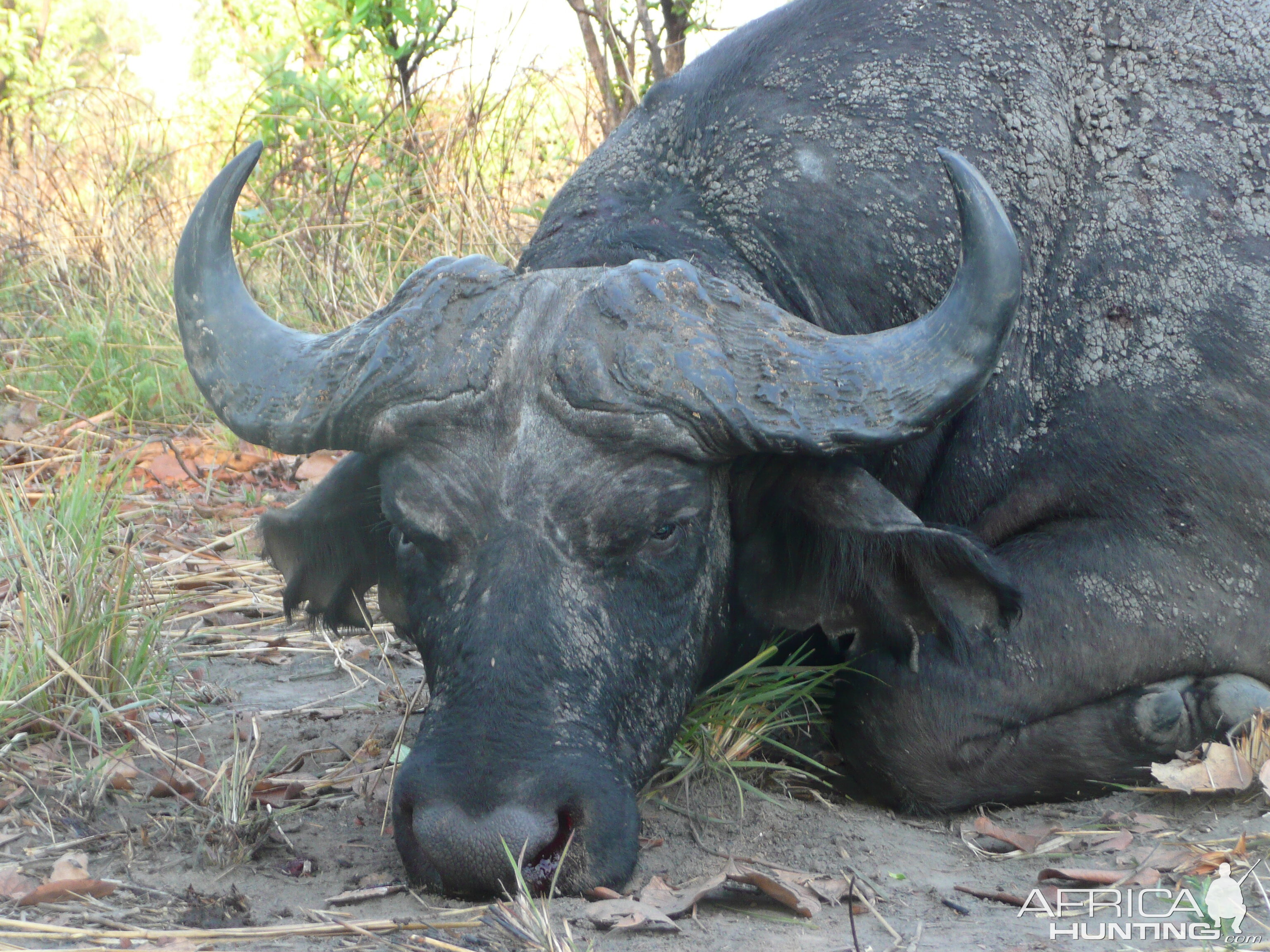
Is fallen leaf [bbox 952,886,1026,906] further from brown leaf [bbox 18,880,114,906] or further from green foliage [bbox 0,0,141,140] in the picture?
green foliage [bbox 0,0,141,140]

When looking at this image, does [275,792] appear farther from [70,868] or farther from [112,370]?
[112,370]

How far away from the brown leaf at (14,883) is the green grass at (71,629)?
2.09 ft

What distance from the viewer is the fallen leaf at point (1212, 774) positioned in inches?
110

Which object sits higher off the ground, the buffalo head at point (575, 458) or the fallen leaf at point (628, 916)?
the buffalo head at point (575, 458)

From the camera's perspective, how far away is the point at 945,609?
2.91 meters

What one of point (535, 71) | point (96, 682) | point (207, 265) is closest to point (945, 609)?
point (207, 265)

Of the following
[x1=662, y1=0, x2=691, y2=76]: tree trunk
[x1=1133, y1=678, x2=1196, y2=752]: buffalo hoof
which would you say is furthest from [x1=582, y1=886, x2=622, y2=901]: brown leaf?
[x1=662, y1=0, x2=691, y2=76]: tree trunk

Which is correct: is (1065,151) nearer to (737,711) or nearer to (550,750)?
(737,711)

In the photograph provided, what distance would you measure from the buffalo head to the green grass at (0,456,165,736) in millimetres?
800

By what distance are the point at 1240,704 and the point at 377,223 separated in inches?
212

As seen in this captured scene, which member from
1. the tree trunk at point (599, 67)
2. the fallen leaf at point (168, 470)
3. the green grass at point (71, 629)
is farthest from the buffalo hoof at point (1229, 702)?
the tree trunk at point (599, 67)

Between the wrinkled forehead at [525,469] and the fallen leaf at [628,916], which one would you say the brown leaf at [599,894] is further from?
the wrinkled forehead at [525,469]

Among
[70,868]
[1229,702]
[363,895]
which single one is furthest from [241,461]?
[1229,702]

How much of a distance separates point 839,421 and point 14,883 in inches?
69.6
